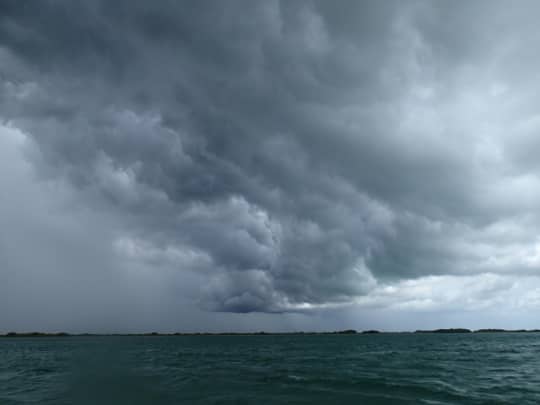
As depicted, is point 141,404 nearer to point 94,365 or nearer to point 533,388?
point 94,365

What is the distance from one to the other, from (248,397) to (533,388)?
28906mm

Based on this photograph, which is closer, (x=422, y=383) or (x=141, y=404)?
(x=141, y=404)

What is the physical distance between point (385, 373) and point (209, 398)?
26108 millimetres

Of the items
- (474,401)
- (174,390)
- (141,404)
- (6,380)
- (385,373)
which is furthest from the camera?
(385,373)

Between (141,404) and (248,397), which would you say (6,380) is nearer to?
(141,404)

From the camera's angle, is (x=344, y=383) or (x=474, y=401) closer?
(x=474, y=401)

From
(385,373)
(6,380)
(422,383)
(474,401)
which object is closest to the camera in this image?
(474,401)

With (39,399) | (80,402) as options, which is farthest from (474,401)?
(39,399)

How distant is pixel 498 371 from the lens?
44.1 metres

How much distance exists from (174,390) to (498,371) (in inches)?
1716

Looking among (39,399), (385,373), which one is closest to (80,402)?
(39,399)

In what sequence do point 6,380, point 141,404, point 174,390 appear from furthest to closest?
point 6,380, point 174,390, point 141,404

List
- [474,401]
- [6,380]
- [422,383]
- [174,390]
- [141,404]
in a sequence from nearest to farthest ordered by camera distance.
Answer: [141,404], [474,401], [174,390], [422,383], [6,380]

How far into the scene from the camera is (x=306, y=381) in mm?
36531
